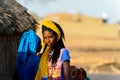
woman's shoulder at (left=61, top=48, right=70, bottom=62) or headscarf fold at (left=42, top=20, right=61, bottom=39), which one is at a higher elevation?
headscarf fold at (left=42, top=20, right=61, bottom=39)

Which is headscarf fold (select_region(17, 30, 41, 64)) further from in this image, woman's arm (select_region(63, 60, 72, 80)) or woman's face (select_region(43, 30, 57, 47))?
woman's arm (select_region(63, 60, 72, 80))

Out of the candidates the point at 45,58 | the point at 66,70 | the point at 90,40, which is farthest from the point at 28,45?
the point at 90,40

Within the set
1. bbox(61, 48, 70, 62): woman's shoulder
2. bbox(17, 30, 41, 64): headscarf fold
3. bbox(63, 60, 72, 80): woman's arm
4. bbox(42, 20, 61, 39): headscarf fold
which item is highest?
bbox(42, 20, 61, 39): headscarf fold

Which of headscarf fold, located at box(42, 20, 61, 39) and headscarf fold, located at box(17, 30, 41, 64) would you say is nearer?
headscarf fold, located at box(42, 20, 61, 39)

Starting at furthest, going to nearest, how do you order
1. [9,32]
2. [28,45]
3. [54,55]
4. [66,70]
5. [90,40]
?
[90,40]
[9,32]
[28,45]
[54,55]
[66,70]

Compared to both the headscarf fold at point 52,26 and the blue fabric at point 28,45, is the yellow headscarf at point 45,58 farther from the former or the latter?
the blue fabric at point 28,45

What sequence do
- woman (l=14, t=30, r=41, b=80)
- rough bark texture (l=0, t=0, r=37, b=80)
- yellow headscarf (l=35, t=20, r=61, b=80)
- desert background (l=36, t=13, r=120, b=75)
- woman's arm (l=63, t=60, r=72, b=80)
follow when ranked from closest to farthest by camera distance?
woman's arm (l=63, t=60, r=72, b=80), yellow headscarf (l=35, t=20, r=61, b=80), woman (l=14, t=30, r=41, b=80), rough bark texture (l=0, t=0, r=37, b=80), desert background (l=36, t=13, r=120, b=75)

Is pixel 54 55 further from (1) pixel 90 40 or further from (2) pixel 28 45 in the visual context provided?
(1) pixel 90 40

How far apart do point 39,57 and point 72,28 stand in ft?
150

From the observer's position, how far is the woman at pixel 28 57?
28.1 feet

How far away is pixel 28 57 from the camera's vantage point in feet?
28.3

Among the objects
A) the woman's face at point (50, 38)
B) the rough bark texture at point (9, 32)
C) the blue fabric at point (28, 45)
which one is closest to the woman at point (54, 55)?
the woman's face at point (50, 38)

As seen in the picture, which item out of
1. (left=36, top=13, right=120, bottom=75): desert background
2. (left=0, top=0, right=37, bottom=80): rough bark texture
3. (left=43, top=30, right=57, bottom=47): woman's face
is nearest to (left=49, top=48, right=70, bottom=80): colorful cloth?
(left=43, top=30, right=57, bottom=47): woman's face

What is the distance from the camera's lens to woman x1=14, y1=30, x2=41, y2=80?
8555 mm
